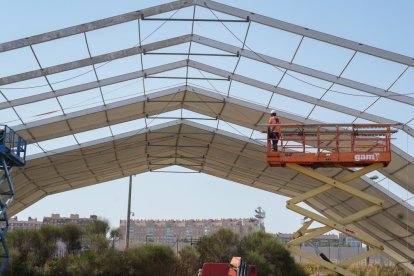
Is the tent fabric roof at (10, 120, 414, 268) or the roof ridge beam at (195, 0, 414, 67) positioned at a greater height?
the roof ridge beam at (195, 0, 414, 67)

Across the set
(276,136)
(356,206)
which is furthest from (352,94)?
(356,206)

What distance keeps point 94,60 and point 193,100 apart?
22.8ft

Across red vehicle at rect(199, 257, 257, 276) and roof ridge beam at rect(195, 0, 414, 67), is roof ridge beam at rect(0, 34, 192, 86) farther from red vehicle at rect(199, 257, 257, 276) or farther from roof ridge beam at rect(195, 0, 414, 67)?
red vehicle at rect(199, 257, 257, 276)

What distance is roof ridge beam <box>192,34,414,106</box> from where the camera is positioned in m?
22.8

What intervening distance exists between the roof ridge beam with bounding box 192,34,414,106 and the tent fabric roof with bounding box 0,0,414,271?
0.04 m

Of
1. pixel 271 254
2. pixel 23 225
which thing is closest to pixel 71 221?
pixel 23 225

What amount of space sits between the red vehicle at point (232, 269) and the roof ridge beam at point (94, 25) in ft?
31.2

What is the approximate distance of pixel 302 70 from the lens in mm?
23281

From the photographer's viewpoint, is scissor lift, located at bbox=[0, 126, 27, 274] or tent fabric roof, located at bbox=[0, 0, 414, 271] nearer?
tent fabric roof, located at bbox=[0, 0, 414, 271]

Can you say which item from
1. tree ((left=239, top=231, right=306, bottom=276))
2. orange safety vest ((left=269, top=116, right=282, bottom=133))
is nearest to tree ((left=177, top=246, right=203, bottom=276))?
tree ((left=239, top=231, right=306, bottom=276))

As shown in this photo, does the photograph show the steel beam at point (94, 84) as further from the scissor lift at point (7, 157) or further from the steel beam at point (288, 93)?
the scissor lift at point (7, 157)

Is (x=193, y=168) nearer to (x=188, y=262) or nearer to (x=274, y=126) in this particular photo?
(x=188, y=262)

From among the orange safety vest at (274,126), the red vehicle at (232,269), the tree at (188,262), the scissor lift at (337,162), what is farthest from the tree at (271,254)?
the orange safety vest at (274,126)

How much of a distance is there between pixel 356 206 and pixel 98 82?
1554cm
